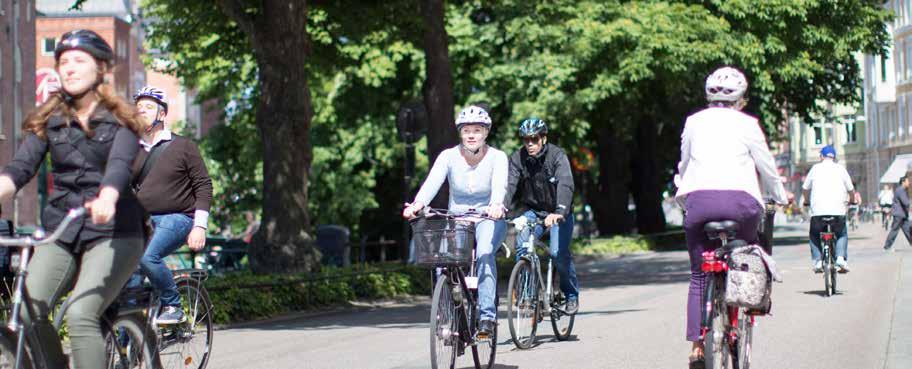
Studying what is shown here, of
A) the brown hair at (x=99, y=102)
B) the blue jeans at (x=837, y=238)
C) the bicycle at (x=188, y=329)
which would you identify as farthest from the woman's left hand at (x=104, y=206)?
the blue jeans at (x=837, y=238)

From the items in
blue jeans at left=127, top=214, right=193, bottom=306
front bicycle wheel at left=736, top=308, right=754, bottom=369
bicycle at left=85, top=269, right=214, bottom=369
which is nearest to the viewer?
front bicycle wheel at left=736, top=308, right=754, bottom=369

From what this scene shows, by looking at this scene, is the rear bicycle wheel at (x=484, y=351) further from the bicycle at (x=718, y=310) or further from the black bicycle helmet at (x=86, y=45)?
the black bicycle helmet at (x=86, y=45)

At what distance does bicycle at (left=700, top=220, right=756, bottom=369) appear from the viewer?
709cm

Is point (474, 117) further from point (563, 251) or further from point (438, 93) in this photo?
point (438, 93)

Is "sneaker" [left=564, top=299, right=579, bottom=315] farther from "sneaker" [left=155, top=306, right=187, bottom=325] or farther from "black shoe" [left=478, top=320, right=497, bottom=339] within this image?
"sneaker" [left=155, top=306, right=187, bottom=325]

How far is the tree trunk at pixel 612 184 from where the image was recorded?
4322 centimetres

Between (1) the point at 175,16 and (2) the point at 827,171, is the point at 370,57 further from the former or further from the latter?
(2) the point at 827,171

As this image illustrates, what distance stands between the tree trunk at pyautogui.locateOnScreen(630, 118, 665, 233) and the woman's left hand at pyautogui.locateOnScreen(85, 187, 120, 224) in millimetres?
40391

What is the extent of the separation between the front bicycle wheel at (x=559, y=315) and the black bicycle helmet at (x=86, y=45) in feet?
20.4

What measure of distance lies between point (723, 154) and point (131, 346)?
3010 millimetres

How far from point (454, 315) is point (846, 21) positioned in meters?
31.0

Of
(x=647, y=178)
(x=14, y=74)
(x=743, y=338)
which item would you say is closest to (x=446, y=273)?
(x=743, y=338)

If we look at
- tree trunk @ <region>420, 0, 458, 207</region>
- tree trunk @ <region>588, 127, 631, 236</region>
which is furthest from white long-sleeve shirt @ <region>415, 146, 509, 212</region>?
tree trunk @ <region>588, 127, 631, 236</region>

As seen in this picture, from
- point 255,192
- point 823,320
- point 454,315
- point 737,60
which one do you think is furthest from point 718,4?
point 454,315
